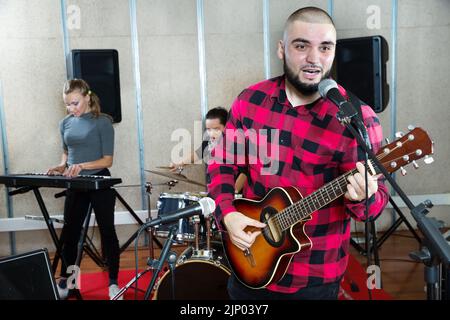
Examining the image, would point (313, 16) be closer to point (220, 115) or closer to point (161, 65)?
point (220, 115)

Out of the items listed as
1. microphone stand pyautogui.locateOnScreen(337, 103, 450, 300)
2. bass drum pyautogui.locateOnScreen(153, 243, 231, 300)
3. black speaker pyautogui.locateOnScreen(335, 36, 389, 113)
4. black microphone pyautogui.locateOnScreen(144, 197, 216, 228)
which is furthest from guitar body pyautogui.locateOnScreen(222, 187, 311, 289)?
black speaker pyautogui.locateOnScreen(335, 36, 389, 113)

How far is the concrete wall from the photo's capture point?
473 cm

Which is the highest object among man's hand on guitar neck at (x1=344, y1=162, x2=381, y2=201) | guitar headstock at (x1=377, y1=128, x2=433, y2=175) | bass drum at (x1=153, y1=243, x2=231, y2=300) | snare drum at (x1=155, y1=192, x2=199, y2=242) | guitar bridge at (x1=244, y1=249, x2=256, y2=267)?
guitar headstock at (x1=377, y1=128, x2=433, y2=175)

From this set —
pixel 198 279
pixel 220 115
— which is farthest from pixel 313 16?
pixel 220 115

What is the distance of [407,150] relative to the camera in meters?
1.38

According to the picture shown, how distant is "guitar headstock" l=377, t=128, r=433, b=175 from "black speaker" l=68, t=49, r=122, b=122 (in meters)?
3.53

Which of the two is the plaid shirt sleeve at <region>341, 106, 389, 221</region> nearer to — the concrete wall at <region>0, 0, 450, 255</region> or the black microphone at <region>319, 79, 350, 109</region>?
the black microphone at <region>319, 79, 350, 109</region>

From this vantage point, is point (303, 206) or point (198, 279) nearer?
point (303, 206)

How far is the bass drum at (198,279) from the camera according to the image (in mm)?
2820

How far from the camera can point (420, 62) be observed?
203 inches

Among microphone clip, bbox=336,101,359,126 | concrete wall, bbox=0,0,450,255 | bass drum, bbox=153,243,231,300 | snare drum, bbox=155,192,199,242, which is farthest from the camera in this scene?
concrete wall, bbox=0,0,450,255

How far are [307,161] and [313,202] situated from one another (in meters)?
0.16

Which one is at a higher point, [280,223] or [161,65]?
[161,65]

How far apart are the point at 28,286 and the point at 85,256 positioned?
141 inches
